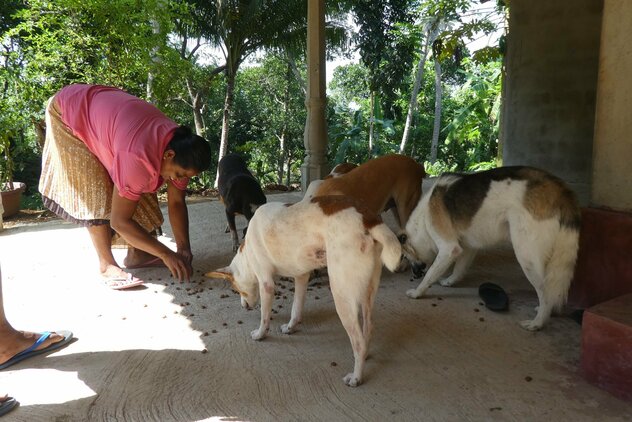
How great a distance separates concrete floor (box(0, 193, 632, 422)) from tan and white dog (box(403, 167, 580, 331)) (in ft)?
0.94

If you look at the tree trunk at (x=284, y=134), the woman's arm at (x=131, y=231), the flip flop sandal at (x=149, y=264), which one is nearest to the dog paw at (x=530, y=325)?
the woman's arm at (x=131, y=231)

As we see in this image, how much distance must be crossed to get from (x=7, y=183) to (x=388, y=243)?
878 cm

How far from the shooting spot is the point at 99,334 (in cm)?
315

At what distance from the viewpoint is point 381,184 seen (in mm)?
4645

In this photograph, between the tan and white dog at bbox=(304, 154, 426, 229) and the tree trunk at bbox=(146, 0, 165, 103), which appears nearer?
the tan and white dog at bbox=(304, 154, 426, 229)

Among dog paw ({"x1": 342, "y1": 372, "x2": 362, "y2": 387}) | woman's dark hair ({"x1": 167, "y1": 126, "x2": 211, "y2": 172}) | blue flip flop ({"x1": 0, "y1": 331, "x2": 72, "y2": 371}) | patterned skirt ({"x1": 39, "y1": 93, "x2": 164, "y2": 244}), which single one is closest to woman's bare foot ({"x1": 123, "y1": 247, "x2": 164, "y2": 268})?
patterned skirt ({"x1": 39, "y1": 93, "x2": 164, "y2": 244})

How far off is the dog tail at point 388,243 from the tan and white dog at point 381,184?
181 cm

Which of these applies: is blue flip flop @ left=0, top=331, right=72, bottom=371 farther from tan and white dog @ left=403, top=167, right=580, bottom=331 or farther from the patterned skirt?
tan and white dog @ left=403, top=167, right=580, bottom=331

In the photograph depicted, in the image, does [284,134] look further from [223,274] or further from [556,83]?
[223,274]

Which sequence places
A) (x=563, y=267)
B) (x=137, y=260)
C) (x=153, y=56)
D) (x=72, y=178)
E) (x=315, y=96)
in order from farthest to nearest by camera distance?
(x=153, y=56), (x=315, y=96), (x=137, y=260), (x=72, y=178), (x=563, y=267)

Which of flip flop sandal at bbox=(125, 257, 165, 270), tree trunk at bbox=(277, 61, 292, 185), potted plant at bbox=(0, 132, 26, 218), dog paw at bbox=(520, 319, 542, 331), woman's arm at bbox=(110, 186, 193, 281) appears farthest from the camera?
tree trunk at bbox=(277, 61, 292, 185)

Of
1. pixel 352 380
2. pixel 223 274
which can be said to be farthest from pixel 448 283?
pixel 223 274

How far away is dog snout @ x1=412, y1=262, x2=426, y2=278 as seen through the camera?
4.09 metres

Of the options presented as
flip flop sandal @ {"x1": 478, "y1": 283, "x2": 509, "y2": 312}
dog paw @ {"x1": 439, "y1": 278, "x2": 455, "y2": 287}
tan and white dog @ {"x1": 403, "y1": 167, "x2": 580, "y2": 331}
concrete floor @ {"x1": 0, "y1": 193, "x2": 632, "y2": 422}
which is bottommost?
concrete floor @ {"x1": 0, "y1": 193, "x2": 632, "y2": 422}
